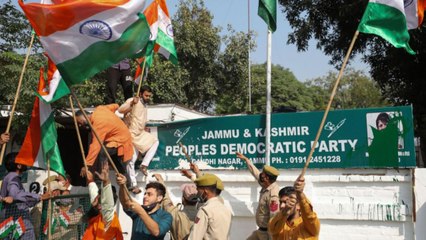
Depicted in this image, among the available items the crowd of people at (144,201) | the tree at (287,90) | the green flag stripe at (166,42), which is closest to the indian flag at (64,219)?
the crowd of people at (144,201)

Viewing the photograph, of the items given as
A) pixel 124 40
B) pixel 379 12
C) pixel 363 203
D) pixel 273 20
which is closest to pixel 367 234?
pixel 363 203

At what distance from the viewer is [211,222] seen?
5.13 meters

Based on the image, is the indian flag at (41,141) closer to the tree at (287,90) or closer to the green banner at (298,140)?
the green banner at (298,140)

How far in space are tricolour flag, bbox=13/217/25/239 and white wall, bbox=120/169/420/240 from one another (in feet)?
8.47

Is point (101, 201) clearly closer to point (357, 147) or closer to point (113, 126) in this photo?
point (113, 126)

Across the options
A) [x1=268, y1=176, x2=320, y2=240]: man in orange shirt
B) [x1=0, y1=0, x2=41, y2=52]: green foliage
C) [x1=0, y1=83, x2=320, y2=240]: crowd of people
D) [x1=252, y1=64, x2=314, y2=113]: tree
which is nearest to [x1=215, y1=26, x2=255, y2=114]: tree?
[x1=252, y1=64, x2=314, y2=113]: tree

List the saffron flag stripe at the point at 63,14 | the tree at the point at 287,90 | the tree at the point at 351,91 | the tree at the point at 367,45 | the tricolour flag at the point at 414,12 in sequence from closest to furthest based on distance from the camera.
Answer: the saffron flag stripe at the point at 63,14 → the tricolour flag at the point at 414,12 → the tree at the point at 367,45 → the tree at the point at 287,90 → the tree at the point at 351,91

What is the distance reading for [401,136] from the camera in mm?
6219

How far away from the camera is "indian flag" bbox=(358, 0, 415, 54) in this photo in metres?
5.54

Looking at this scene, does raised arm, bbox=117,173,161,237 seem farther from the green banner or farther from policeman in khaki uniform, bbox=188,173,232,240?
the green banner

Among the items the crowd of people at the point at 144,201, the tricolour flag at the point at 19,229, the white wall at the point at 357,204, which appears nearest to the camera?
the crowd of people at the point at 144,201

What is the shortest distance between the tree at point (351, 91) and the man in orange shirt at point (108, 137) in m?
36.8

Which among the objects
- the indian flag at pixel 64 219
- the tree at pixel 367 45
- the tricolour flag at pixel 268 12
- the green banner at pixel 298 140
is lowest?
the indian flag at pixel 64 219

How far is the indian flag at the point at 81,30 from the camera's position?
15.8 ft
